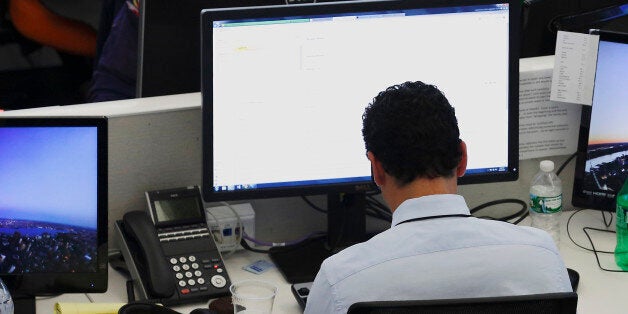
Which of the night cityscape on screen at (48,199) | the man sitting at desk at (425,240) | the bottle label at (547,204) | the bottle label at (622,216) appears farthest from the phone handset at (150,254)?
the bottle label at (622,216)

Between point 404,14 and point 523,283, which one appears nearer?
point 523,283

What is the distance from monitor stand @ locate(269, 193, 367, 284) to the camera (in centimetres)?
211

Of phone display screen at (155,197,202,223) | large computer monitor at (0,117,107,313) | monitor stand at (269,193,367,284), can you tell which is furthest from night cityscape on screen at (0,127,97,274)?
monitor stand at (269,193,367,284)

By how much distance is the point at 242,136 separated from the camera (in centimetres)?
197

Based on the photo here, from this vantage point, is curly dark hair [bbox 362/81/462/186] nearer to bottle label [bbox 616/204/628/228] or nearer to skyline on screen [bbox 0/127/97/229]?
skyline on screen [bbox 0/127/97/229]

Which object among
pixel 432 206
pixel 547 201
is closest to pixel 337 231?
pixel 547 201

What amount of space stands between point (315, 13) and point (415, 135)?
55 centimetres

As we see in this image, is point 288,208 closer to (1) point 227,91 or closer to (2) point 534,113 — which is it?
(1) point 227,91

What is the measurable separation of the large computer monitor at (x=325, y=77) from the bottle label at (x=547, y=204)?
0.25 m

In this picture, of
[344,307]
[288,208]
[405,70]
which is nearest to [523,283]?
[344,307]

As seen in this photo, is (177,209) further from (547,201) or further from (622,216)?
(622,216)

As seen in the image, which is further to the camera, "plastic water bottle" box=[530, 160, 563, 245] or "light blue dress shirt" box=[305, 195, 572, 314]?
"plastic water bottle" box=[530, 160, 563, 245]

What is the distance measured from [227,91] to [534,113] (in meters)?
0.75

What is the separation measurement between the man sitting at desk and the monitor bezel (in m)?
0.45
